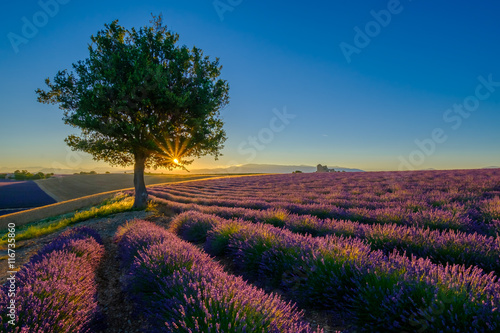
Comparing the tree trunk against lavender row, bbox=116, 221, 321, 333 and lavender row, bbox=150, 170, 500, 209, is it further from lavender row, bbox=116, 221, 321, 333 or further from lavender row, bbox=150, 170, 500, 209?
lavender row, bbox=116, 221, 321, 333

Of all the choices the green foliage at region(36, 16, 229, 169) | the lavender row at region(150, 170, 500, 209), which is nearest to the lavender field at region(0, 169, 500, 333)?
the lavender row at region(150, 170, 500, 209)

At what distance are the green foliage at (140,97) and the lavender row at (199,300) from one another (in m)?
8.36

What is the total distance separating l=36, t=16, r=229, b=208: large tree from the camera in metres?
10.1

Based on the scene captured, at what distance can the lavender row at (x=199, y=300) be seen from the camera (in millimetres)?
1844

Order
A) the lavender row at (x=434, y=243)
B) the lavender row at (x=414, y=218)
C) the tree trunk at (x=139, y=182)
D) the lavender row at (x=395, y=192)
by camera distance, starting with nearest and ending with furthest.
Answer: the lavender row at (x=434, y=243) < the lavender row at (x=414, y=218) < the lavender row at (x=395, y=192) < the tree trunk at (x=139, y=182)

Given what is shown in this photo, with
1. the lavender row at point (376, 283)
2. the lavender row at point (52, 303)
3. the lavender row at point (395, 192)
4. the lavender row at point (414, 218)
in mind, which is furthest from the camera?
the lavender row at point (395, 192)

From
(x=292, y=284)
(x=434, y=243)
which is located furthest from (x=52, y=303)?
(x=434, y=243)

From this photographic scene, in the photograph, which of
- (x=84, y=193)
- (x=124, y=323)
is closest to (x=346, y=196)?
(x=124, y=323)

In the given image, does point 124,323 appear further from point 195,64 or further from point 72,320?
point 195,64

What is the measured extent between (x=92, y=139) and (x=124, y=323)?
37.3 ft

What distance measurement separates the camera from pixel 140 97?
1074 cm

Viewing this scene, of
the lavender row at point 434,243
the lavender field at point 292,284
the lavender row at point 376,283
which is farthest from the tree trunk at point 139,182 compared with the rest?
the lavender row at point 434,243

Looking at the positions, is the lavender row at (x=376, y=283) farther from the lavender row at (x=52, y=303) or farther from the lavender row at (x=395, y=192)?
the lavender row at (x=395, y=192)

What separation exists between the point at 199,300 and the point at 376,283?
5.93ft
